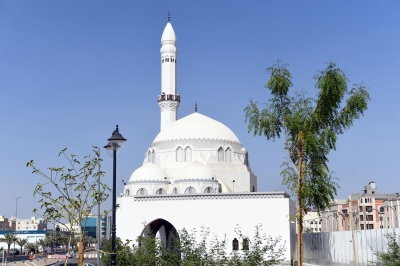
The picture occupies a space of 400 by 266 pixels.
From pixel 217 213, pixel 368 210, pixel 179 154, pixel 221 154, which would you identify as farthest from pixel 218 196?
pixel 368 210

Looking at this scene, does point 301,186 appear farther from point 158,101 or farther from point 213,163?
point 158,101

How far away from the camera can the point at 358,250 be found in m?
22.5

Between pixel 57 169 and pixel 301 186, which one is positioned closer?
pixel 57 169

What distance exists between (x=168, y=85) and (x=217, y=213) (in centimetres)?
1477

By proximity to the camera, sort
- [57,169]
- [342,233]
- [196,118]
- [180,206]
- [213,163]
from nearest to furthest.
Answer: [57,169], [342,233], [180,206], [213,163], [196,118]

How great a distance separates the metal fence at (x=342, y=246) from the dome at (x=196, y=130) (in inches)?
450

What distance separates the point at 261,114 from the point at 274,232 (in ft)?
42.7

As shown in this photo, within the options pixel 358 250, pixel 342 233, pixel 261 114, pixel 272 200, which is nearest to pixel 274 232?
pixel 272 200

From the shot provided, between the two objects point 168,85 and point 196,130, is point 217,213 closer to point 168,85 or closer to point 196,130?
point 196,130

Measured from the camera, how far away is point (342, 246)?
968 inches

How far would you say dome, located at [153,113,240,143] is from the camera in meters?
38.8

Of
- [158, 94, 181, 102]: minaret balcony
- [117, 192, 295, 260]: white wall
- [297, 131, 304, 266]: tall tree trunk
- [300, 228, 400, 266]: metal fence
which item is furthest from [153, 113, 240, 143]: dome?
[297, 131, 304, 266]: tall tree trunk

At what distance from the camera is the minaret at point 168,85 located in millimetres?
42219

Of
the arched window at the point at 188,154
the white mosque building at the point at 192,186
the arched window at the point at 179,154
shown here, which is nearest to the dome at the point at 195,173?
the white mosque building at the point at 192,186
